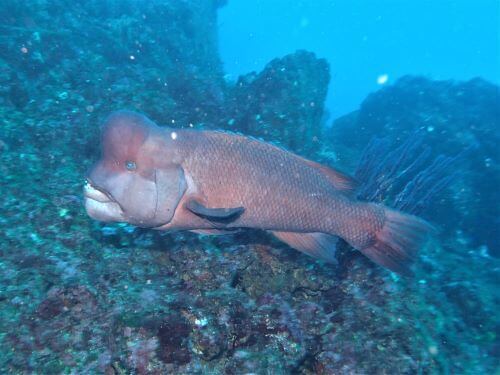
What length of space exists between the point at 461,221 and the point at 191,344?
9579 mm

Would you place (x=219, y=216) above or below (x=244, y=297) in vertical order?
above

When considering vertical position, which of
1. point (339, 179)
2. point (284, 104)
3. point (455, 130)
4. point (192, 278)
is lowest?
point (192, 278)

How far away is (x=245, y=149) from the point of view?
3268 mm

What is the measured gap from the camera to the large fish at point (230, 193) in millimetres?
2949

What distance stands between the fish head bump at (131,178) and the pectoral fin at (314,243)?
4.12ft

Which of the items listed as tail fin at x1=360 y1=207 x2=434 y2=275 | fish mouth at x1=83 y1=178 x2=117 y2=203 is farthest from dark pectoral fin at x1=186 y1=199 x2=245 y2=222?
tail fin at x1=360 y1=207 x2=434 y2=275

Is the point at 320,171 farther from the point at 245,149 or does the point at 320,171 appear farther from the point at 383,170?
the point at 383,170

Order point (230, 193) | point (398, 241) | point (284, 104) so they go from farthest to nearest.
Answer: point (284, 104), point (398, 241), point (230, 193)

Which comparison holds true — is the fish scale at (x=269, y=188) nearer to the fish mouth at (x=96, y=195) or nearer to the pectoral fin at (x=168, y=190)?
the pectoral fin at (x=168, y=190)

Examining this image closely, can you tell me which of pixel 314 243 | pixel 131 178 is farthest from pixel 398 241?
pixel 131 178

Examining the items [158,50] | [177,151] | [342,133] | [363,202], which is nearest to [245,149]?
[177,151]

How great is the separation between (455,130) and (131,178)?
45.5 feet

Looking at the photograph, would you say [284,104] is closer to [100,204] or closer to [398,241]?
[398,241]

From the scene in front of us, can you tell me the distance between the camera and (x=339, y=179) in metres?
3.55
